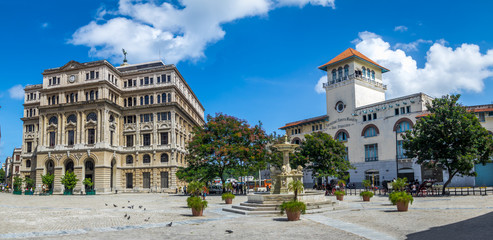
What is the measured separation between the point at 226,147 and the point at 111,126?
1091 inches

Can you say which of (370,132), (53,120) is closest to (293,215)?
(370,132)

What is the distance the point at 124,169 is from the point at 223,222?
48.1 m

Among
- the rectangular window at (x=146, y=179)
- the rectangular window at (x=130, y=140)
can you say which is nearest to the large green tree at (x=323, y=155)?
the rectangular window at (x=146, y=179)

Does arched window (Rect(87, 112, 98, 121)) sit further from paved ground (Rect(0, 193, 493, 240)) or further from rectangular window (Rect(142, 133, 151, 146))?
paved ground (Rect(0, 193, 493, 240))

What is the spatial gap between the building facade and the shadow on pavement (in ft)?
114

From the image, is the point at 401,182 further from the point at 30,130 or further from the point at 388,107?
the point at 30,130

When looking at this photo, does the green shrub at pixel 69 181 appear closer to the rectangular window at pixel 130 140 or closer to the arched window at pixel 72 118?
the arched window at pixel 72 118

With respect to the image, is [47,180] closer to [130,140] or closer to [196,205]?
[130,140]

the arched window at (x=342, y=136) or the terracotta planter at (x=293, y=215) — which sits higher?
the arched window at (x=342, y=136)

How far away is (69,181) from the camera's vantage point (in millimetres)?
52969

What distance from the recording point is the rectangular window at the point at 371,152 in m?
54.5

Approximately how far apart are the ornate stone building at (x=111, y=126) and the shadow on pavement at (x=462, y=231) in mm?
48747

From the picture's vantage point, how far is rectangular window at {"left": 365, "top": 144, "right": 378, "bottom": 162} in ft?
179

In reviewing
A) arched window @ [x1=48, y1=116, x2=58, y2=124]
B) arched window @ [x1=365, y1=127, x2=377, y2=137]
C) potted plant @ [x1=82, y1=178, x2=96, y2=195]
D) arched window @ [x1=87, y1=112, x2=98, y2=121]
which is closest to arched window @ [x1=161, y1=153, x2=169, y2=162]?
potted plant @ [x1=82, y1=178, x2=96, y2=195]
